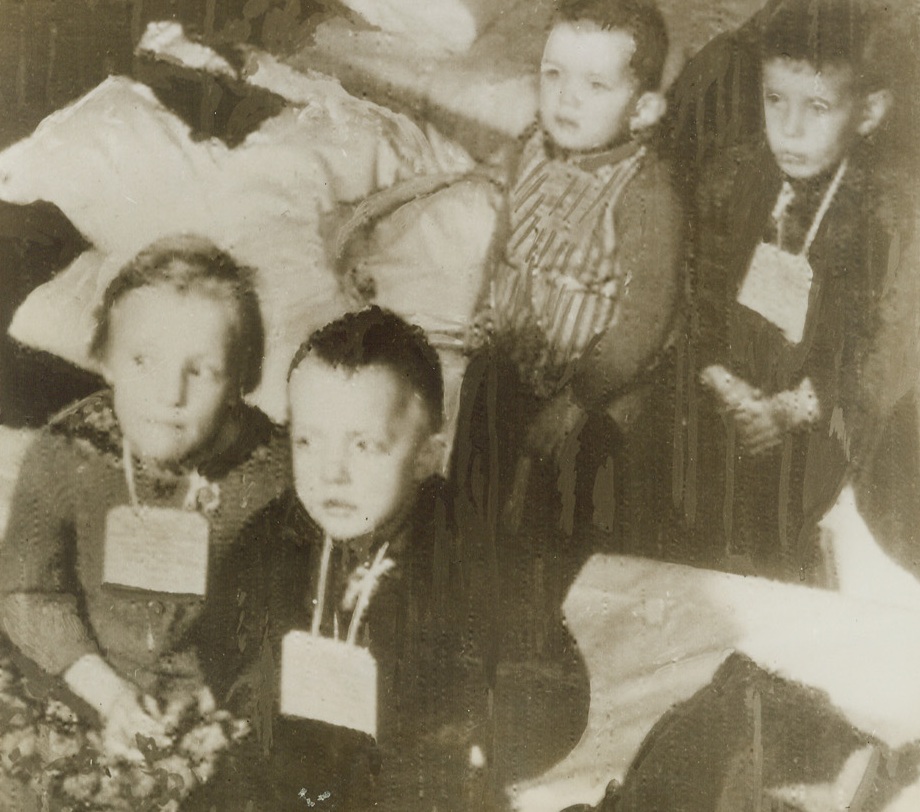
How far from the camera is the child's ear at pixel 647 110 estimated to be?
2.33 metres

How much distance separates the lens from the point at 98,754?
2.33 metres

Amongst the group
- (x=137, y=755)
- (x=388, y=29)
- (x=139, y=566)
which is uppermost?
(x=388, y=29)

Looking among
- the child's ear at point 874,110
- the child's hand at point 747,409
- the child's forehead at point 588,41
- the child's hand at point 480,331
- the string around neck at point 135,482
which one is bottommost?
the string around neck at point 135,482

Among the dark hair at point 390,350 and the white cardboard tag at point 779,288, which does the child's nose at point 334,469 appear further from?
the white cardboard tag at point 779,288

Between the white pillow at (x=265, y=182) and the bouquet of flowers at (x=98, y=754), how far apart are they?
864 millimetres

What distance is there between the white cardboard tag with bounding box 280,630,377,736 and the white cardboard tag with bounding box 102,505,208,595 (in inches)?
13.3

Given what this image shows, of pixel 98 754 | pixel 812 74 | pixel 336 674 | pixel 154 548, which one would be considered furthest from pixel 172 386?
pixel 812 74

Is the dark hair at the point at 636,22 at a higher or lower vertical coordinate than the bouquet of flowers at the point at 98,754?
higher

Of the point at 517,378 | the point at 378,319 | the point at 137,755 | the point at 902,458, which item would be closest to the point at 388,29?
the point at 378,319

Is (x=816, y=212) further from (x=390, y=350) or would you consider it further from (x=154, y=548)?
(x=154, y=548)

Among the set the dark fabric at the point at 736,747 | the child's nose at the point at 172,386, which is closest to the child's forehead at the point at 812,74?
the dark fabric at the point at 736,747

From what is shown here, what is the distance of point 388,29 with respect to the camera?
2328 mm

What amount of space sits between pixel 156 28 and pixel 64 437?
1.15m

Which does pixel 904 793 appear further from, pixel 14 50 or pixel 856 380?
pixel 14 50
